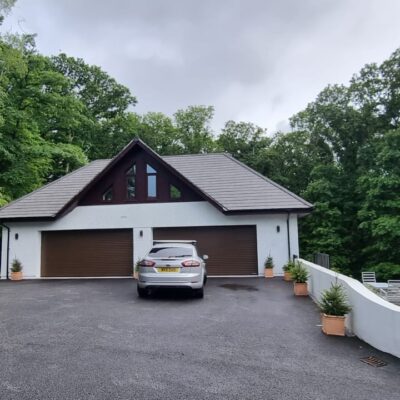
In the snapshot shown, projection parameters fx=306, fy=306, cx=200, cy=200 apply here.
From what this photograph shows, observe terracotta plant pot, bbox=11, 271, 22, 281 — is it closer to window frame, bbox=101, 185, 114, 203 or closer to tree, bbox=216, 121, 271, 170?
window frame, bbox=101, 185, 114, 203

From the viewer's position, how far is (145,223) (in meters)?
14.3

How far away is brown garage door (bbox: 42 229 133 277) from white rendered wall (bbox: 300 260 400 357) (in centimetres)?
1021

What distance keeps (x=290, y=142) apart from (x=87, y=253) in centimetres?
2333

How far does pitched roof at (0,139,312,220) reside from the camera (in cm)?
1371

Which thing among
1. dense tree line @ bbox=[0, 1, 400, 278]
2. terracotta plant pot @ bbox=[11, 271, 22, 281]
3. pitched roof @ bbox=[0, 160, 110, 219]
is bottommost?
terracotta plant pot @ bbox=[11, 271, 22, 281]

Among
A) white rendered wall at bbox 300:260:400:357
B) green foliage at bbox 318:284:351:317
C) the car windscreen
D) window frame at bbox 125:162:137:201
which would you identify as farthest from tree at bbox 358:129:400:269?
green foliage at bbox 318:284:351:317

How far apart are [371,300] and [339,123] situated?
2409 centimetres

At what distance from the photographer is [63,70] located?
1230 inches

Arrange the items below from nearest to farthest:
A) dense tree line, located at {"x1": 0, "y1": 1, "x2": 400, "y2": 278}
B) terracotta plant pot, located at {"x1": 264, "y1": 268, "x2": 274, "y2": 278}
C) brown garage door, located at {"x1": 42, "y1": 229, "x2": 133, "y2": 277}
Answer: terracotta plant pot, located at {"x1": 264, "y1": 268, "x2": 274, "y2": 278} < brown garage door, located at {"x1": 42, "y1": 229, "x2": 133, "y2": 277} < dense tree line, located at {"x1": 0, "y1": 1, "x2": 400, "y2": 278}

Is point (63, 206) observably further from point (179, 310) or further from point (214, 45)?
point (214, 45)

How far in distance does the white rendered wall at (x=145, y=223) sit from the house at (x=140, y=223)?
0.14 ft

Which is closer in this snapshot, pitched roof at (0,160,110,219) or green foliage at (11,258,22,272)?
green foliage at (11,258,22,272)

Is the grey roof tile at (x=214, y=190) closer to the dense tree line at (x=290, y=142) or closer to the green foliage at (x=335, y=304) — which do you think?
the dense tree line at (x=290, y=142)

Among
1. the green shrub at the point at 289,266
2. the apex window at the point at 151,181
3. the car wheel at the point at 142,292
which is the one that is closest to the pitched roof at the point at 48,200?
the apex window at the point at 151,181
